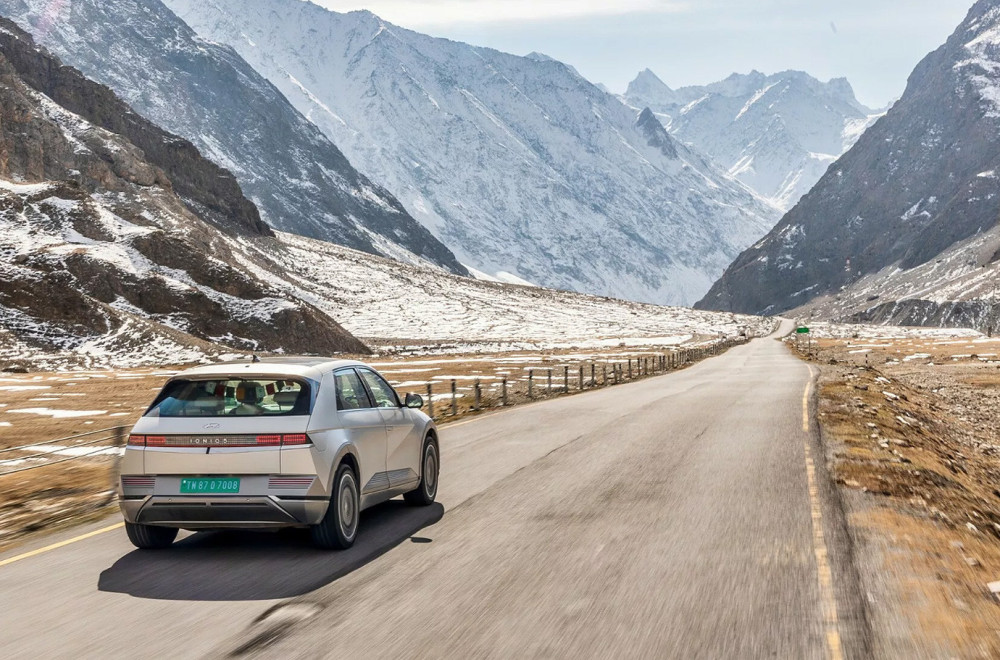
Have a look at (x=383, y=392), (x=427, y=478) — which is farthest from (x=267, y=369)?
(x=427, y=478)

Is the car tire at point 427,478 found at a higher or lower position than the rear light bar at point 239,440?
lower

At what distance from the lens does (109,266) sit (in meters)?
87.4

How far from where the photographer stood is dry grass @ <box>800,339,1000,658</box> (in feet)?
21.3

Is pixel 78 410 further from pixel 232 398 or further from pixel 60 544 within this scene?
pixel 232 398

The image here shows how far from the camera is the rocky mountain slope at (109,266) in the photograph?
235ft

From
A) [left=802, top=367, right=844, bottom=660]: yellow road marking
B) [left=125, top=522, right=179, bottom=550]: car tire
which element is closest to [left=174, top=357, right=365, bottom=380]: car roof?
[left=125, top=522, right=179, bottom=550]: car tire

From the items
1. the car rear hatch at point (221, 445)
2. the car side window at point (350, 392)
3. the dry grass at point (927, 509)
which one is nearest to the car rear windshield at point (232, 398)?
the car rear hatch at point (221, 445)

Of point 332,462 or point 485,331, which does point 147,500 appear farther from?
point 485,331

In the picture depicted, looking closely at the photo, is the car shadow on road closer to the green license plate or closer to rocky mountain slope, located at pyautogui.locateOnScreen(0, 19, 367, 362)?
the green license plate

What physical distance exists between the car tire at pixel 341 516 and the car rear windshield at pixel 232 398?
2.39 feet

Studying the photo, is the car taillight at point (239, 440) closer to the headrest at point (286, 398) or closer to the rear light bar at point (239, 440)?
the rear light bar at point (239, 440)

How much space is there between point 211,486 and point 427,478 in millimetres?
3366

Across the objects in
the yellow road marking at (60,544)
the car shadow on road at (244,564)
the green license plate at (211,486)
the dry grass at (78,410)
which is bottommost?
the dry grass at (78,410)

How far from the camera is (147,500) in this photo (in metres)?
8.29
